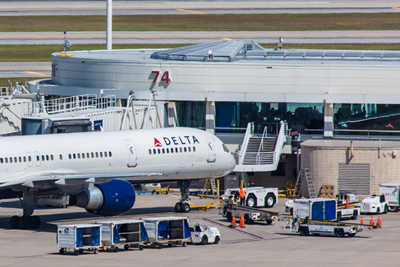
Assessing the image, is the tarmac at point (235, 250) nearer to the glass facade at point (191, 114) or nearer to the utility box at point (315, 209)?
the utility box at point (315, 209)

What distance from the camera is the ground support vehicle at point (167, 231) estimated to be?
3625 centimetres

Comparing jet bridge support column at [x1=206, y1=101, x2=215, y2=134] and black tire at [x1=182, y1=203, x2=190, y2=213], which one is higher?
jet bridge support column at [x1=206, y1=101, x2=215, y2=134]

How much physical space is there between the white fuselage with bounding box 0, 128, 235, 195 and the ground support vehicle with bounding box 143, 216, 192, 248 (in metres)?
5.93

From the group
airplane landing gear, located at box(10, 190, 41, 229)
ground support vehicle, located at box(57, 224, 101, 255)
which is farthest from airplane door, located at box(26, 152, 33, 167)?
ground support vehicle, located at box(57, 224, 101, 255)

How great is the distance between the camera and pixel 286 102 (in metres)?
59.3

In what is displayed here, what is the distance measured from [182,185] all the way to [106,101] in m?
14.9

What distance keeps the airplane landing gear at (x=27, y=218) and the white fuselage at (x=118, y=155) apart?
4.43ft

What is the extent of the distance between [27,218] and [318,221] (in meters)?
16.6

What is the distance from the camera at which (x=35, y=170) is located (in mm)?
41844

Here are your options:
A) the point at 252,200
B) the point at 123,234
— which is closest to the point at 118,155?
the point at 123,234

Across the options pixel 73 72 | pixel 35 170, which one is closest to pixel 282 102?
pixel 73 72

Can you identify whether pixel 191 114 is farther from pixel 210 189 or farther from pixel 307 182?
pixel 307 182

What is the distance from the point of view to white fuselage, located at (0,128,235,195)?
4150 centimetres

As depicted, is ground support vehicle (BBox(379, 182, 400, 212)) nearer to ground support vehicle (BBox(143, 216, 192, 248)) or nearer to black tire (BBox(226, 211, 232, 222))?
black tire (BBox(226, 211, 232, 222))
